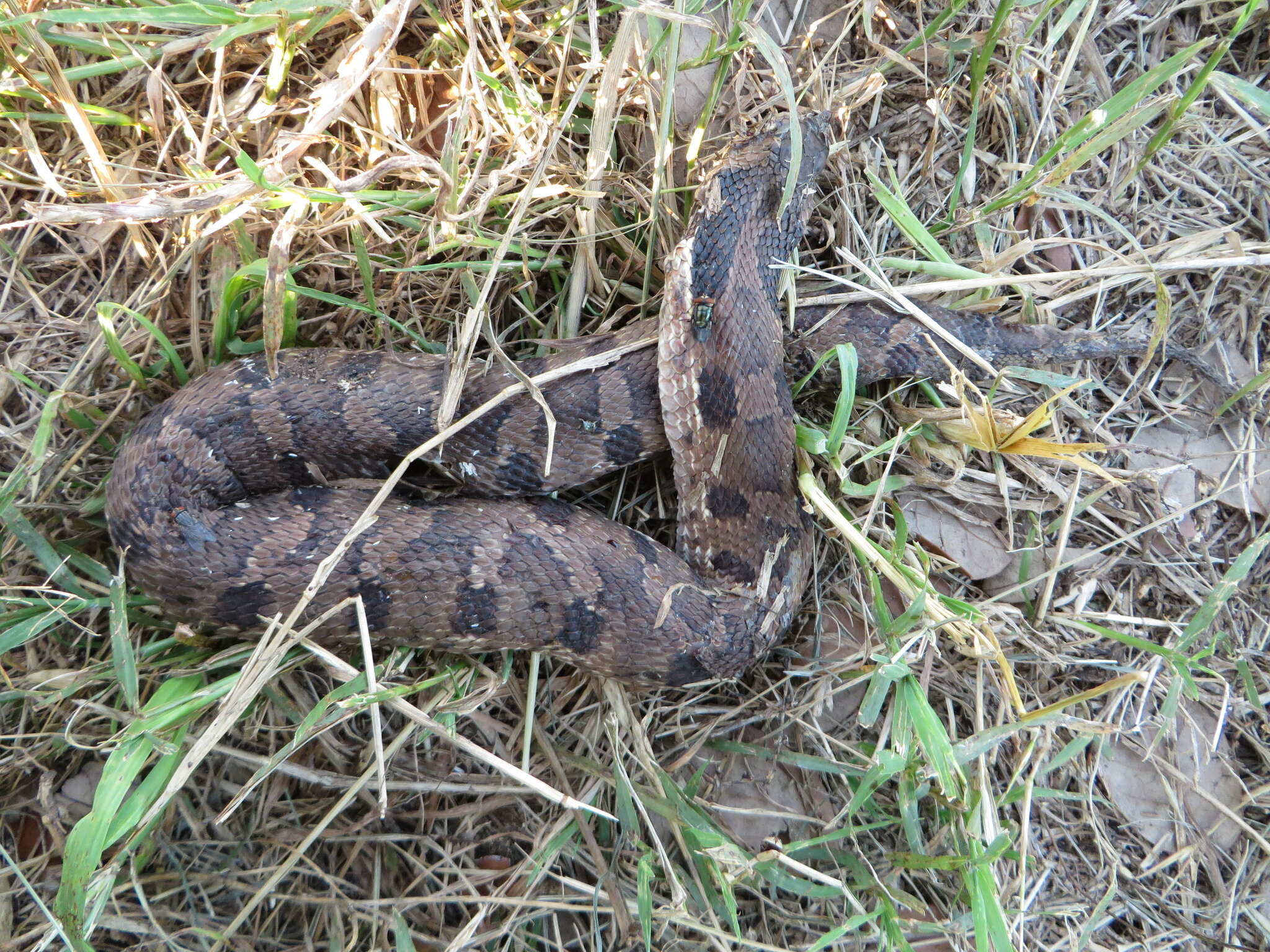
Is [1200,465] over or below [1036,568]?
over

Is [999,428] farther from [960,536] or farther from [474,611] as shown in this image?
[474,611]

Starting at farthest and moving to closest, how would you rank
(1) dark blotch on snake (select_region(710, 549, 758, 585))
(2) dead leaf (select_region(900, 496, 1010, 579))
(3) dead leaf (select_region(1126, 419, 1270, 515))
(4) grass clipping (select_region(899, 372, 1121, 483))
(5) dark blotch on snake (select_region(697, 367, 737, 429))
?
(3) dead leaf (select_region(1126, 419, 1270, 515)), (2) dead leaf (select_region(900, 496, 1010, 579)), (1) dark blotch on snake (select_region(710, 549, 758, 585)), (5) dark blotch on snake (select_region(697, 367, 737, 429)), (4) grass clipping (select_region(899, 372, 1121, 483))

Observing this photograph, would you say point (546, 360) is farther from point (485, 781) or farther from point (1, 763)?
point (1, 763)

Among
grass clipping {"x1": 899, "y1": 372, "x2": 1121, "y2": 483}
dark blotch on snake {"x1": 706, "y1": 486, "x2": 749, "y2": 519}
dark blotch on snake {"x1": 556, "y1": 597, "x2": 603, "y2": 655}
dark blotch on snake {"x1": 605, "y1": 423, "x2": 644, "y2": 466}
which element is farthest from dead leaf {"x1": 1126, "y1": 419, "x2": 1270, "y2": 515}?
dark blotch on snake {"x1": 556, "y1": 597, "x2": 603, "y2": 655}

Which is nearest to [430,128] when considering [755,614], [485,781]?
[755,614]

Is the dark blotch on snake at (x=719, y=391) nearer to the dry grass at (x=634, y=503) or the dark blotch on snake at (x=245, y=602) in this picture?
the dry grass at (x=634, y=503)

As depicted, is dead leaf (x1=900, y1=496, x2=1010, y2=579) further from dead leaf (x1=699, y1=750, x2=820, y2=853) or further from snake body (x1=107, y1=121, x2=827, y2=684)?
dead leaf (x1=699, y1=750, x2=820, y2=853)

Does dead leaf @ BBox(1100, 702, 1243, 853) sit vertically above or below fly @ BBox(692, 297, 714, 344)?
below

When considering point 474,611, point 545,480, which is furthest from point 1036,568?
point 474,611
